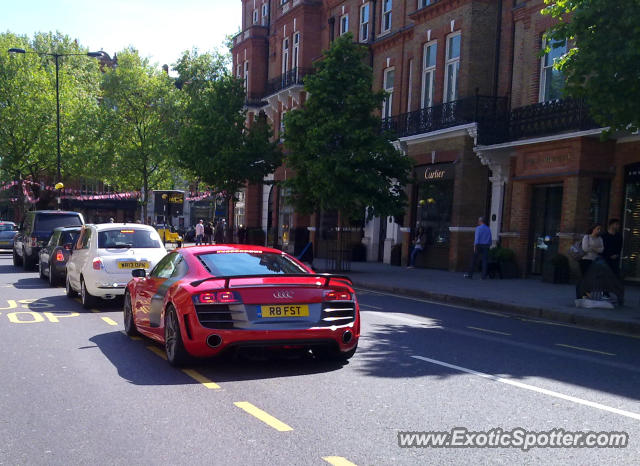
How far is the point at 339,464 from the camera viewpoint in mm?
4273

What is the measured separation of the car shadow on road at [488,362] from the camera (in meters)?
7.05

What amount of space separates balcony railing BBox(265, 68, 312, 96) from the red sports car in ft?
97.9

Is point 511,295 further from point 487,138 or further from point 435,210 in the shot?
point 435,210

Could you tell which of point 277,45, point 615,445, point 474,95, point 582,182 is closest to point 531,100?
point 474,95

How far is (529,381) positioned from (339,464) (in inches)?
129

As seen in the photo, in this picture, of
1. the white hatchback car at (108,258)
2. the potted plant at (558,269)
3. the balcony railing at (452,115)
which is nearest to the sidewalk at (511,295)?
the potted plant at (558,269)

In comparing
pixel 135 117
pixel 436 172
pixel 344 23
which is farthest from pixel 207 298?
pixel 135 117

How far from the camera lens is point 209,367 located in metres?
7.39

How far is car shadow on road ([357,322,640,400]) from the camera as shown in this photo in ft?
23.1

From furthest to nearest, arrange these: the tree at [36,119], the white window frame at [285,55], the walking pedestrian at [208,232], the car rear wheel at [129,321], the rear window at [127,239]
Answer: the tree at [36,119], the walking pedestrian at [208,232], the white window frame at [285,55], the rear window at [127,239], the car rear wheel at [129,321]

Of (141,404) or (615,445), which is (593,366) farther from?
(141,404)

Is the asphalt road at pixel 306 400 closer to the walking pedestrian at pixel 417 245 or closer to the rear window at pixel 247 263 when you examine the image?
the rear window at pixel 247 263

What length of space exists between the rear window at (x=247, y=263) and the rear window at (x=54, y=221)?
15.8 metres

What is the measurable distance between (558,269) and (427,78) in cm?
1067
